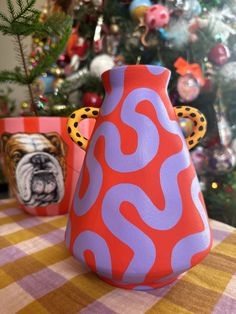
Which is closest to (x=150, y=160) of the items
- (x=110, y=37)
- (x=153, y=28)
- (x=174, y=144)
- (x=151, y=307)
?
(x=174, y=144)

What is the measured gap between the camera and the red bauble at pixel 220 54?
610 mm

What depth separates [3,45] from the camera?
1.97ft

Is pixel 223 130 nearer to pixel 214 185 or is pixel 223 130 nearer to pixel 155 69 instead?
pixel 214 185

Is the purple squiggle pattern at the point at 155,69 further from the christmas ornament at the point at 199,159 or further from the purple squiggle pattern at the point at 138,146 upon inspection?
the christmas ornament at the point at 199,159

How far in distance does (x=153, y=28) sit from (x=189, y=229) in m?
0.60

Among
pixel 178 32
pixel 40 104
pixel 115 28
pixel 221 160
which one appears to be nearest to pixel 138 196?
pixel 40 104

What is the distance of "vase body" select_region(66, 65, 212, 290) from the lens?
209mm

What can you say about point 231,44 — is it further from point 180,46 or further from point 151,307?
point 151,307

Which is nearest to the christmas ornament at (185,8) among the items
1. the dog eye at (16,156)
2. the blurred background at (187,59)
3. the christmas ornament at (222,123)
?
the blurred background at (187,59)

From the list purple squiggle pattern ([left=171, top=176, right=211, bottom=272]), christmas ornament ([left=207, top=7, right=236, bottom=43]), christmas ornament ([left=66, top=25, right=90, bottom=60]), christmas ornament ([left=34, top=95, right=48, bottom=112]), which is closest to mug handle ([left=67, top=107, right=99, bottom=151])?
purple squiggle pattern ([left=171, top=176, right=211, bottom=272])

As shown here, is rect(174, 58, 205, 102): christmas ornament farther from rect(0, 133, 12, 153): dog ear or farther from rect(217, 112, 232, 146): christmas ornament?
rect(0, 133, 12, 153): dog ear

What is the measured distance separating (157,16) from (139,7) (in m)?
0.09

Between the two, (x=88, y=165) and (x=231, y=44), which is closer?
(x=88, y=165)

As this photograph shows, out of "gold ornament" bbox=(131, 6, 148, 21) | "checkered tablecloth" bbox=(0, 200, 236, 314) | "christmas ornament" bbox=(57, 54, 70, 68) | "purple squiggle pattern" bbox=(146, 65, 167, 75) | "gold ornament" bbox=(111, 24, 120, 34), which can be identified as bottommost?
"checkered tablecloth" bbox=(0, 200, 236, 314)
